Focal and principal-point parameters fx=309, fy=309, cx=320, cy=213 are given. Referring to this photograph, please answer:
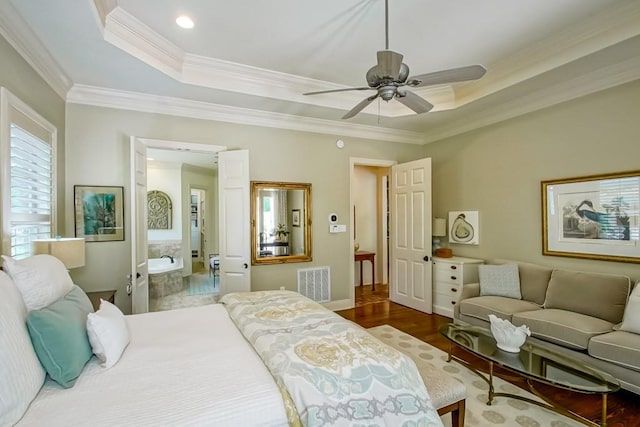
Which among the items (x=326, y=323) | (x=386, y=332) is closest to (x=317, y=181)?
(x=386, y=332)

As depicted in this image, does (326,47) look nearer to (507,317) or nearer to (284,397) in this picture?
(284,397)

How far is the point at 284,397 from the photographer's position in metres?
1.29

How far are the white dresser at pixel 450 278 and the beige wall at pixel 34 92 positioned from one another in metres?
4.56

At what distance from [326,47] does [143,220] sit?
262 centimetres

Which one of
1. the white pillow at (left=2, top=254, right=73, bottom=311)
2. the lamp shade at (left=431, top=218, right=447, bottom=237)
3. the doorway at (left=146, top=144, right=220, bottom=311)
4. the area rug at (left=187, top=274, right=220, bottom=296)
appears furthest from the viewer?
the area rug at (left=187, top=274, right=220, bottom=296)

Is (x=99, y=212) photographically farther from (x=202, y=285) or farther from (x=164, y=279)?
(x=202, y=285)

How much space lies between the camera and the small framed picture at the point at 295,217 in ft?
14.4

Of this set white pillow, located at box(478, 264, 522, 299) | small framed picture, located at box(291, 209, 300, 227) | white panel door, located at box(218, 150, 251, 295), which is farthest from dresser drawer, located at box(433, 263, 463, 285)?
white panel door, located at box(218, 150, 251, 295)

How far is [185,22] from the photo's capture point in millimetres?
2559

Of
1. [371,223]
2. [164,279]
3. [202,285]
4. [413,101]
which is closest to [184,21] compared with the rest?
[413,101]

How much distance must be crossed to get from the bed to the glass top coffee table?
1066 mm

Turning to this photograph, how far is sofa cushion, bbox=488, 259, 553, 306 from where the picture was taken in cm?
333

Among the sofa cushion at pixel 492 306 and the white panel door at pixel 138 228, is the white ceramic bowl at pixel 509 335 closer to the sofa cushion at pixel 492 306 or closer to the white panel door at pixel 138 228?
the sofa cushion at pixel 492 306

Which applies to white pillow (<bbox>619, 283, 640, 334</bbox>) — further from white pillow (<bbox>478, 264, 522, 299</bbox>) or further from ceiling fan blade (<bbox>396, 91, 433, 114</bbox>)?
ceiling fan blade (<bbox>396, 91, 433, 114</bbox>)
